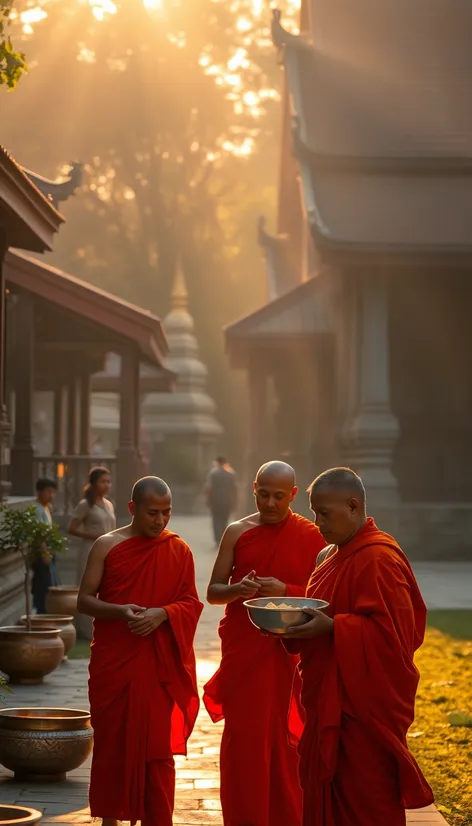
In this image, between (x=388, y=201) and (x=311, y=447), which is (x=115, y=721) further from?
(x=311, y=447)

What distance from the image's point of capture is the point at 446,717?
914cm

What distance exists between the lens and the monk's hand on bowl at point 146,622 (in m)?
5.98

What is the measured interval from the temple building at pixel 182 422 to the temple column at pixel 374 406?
19.8 metres

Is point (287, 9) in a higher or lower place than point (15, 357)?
higher

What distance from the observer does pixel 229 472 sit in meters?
25.2

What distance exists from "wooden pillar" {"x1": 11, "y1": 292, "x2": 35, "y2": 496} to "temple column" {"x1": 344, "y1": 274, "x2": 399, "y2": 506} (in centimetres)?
523

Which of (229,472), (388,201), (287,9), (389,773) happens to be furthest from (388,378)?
(287,9)

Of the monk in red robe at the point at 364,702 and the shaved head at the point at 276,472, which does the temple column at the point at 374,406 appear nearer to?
the shaved head at the point at 276,472

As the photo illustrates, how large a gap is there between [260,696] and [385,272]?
49.9 ft

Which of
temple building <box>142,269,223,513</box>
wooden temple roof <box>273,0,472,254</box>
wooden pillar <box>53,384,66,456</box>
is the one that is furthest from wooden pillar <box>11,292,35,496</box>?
temple building <box>142,269,223,513</box>

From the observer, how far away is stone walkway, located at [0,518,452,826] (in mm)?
6480

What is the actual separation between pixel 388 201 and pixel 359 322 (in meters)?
2.27

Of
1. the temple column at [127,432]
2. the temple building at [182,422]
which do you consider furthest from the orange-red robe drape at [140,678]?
the temple building at [182,422]

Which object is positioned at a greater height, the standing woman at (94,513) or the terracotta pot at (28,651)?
the standing woman at (94,513)
